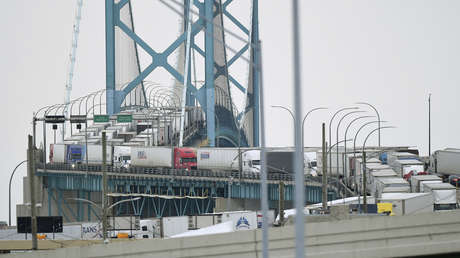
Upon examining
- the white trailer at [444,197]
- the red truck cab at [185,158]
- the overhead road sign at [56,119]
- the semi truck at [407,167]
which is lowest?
the white trailer at [444,197]

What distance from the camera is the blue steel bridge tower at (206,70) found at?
107 meters

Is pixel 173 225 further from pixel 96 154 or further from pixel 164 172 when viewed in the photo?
pixel 96 154

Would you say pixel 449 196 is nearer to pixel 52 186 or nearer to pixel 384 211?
pixel 384 211

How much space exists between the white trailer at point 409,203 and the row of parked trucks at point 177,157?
3287cm

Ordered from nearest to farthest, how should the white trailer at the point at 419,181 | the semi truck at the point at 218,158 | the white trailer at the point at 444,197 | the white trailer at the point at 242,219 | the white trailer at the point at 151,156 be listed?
the white trailer at the point at 242,219 → the white trailer at the point at 444,197 → the white trailer at the point at 419,181 → the semi truck at the point at 218,158 → the white trailer at the point at 151,156

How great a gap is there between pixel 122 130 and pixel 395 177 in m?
55.3

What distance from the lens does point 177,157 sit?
302 ft

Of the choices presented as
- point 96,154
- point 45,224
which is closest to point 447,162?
point 45,224

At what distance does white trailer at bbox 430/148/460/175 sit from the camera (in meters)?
65.6

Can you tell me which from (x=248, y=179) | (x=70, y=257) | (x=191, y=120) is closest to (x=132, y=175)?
(x=248, y=179)

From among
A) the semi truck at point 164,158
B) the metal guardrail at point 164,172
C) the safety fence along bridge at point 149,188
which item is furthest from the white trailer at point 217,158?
the semi truck at point 164,158

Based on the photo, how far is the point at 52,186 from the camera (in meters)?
98.8

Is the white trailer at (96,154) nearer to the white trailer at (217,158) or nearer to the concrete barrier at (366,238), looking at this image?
the white trailer at (217,158)

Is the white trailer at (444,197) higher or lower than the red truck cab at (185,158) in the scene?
lower
